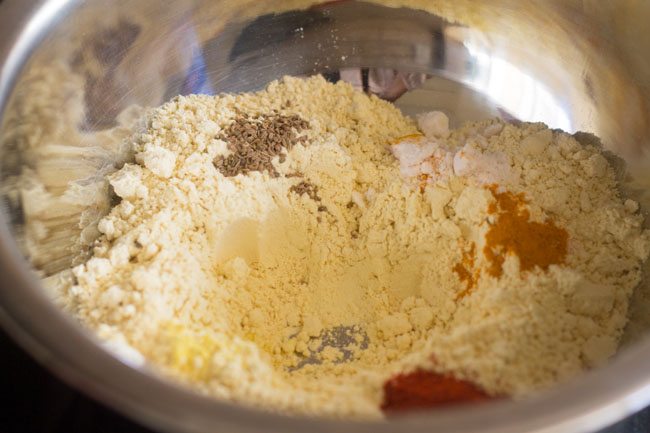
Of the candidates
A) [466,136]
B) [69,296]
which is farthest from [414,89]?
[69,296]

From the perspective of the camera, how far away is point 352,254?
147 centimetres

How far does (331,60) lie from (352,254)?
627mm

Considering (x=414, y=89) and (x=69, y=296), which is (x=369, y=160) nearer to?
(x=414, y=89)

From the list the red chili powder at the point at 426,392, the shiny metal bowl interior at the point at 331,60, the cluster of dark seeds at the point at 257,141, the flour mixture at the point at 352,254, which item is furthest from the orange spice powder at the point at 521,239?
the cluster of dark seeds at the point at 257,141

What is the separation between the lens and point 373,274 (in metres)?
1.44

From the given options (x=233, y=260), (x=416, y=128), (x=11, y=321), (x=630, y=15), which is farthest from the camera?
(x=416, y=128)

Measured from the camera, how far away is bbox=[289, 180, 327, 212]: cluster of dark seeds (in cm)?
149

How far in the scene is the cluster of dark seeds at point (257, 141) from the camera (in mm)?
1469

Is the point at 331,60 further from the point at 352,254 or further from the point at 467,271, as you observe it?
the point at 467,271

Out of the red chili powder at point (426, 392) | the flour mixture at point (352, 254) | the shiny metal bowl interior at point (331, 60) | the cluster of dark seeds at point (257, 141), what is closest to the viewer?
the red chili powder at point (426, 392)

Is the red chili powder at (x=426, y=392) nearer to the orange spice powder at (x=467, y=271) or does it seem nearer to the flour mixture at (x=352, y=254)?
the flour mixture at (x=352, y=254)

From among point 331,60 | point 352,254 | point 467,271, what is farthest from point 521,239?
point 331,60

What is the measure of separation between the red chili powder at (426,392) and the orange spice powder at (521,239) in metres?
0.32

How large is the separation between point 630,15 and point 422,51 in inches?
20.9
